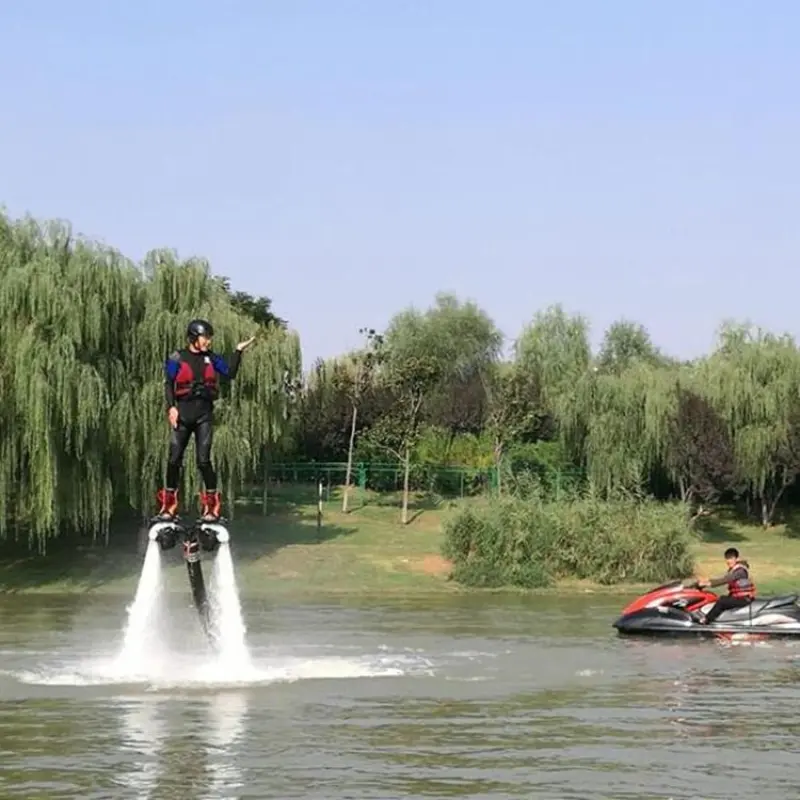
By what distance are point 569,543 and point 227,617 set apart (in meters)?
19.9

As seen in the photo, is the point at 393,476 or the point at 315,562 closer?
the point at 315,562

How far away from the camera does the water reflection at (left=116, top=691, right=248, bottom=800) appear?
11.5m

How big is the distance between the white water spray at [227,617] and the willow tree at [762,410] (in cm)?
2986

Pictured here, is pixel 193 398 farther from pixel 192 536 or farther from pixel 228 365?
pixel 192 536

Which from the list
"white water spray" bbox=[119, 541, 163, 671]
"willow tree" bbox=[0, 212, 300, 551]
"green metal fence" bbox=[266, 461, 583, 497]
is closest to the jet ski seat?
"white water spray" bbox=[119, 541, 163, 671]

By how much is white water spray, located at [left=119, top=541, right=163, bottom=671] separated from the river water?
363mm

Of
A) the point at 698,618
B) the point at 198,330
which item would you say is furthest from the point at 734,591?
the point at 198,330

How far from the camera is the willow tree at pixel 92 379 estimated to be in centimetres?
3334

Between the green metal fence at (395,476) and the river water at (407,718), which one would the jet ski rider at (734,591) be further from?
the green metal fence at (395,476)

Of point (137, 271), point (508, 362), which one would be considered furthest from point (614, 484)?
point (508, 362)

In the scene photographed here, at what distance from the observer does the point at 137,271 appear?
1446 inches

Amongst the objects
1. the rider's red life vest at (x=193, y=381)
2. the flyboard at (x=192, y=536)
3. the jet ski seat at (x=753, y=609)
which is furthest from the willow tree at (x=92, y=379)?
the rider's red life vest at (x=193, y=381)

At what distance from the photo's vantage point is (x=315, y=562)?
Answer: 37500mm

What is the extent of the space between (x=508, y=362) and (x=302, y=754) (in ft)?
210
